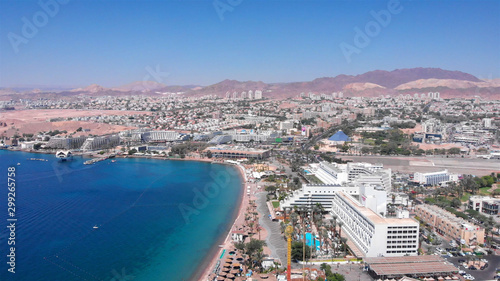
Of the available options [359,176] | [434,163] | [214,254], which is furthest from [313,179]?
[434,163]

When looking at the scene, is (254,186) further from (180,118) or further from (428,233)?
(180,118)

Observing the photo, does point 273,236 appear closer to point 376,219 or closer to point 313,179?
point 376,219

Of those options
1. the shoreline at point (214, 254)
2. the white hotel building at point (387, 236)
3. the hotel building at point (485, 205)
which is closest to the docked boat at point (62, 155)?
the shoreline at point (214, 254)

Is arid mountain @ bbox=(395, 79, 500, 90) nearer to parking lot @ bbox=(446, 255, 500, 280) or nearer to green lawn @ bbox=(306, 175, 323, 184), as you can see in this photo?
green lawn @ bbox=(306, 175, 323, 184)

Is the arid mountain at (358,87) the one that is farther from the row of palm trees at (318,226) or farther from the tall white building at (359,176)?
the row of palm trees at (318,226)

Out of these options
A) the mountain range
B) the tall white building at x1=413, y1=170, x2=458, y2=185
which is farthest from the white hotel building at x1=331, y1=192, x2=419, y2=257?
the mountain range

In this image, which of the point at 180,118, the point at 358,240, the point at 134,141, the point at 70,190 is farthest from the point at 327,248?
the point at 180,118
